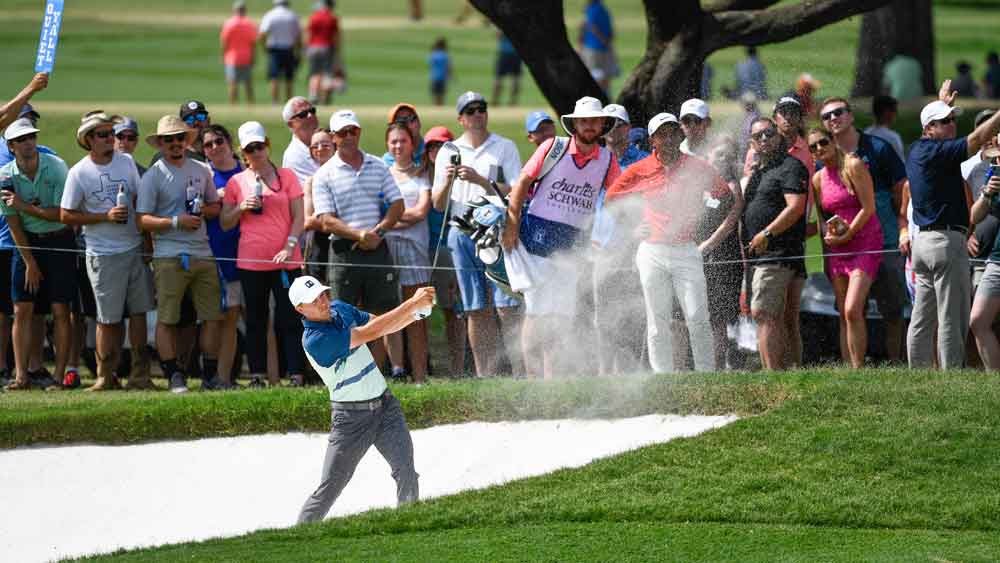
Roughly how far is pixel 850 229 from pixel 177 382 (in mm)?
5293

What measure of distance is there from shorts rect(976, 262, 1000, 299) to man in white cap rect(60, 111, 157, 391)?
6390 millimetres

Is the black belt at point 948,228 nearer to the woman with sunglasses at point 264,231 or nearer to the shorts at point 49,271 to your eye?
the woman with sunglasses at point 264,231

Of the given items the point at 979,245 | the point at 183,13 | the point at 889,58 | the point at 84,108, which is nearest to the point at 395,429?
the point at 979,245

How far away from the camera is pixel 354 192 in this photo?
13805 mm

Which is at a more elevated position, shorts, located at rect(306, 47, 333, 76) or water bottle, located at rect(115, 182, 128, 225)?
shorts, located at rect(306, 47, 333, 76)

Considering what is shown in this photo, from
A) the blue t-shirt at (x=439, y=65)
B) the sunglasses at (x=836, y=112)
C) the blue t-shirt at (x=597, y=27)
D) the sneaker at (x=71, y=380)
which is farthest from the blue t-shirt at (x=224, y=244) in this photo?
the blue t-shirt at (x=439, y=65)

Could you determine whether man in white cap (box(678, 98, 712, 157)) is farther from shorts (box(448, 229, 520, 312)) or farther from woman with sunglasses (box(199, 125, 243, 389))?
woman with sunglasses (box(199, 125, 243, 389))

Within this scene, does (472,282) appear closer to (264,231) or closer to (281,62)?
(264,231)

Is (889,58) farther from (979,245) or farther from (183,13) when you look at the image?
(183,13)

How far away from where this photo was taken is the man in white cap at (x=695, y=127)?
43.6ft

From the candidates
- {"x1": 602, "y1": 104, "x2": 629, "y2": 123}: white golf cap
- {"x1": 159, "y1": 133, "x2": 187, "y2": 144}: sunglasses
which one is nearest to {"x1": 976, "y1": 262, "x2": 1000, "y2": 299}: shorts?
{"x1": 602, "y1": 104, "x2": 629, "y2": 123}: white golf cap

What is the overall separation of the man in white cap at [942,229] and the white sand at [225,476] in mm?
1811

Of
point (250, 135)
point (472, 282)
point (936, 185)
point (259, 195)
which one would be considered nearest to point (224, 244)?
point (259, 195)

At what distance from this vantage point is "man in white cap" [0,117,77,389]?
14.1m
